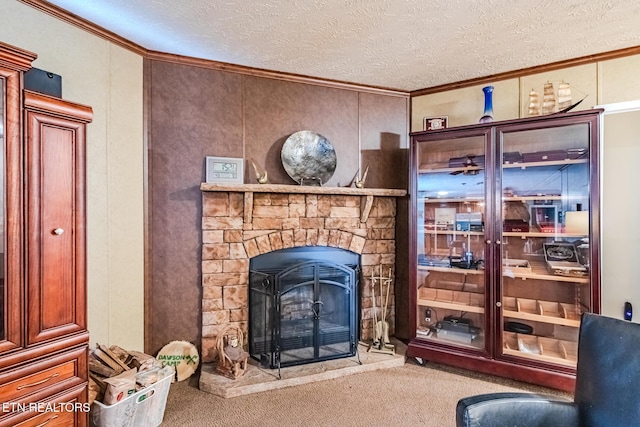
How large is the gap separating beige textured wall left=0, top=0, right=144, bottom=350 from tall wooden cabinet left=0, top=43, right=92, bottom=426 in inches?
27.0

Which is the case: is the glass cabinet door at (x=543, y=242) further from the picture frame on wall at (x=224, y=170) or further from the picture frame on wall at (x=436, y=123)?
the picture frame on wall at (x=224, y=170)

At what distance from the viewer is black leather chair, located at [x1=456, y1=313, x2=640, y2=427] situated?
1.35 m

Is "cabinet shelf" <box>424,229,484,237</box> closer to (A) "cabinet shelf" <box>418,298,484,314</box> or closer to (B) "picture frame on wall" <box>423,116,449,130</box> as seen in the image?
(A) "cabinet shelf" <box>418,298,484,314</box>

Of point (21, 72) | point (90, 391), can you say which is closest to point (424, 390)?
point (90, 391)

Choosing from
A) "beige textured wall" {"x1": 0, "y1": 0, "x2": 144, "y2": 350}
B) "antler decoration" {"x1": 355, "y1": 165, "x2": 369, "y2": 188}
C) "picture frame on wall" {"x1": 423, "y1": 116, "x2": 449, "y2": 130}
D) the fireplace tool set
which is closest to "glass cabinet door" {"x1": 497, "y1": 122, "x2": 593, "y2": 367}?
"picture frame on wall" {"x1": 423, "y1": 116, "x2": 449, "y2": 130}

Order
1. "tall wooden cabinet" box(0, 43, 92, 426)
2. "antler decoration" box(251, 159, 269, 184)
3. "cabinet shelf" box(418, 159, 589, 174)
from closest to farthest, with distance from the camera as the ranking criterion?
"tall wooden cabinet" box(0, 43, 92, 426) → "cabinet shelf" box(418, 159, 589, 174) → "antler decoration" box(251, 159, 269, 184)

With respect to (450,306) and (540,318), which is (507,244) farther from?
(450,306)

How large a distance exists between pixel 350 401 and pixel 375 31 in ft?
8.32

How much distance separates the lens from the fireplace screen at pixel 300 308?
2.81 metres

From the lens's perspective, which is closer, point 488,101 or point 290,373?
point 290,373

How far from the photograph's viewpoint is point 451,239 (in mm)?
3131

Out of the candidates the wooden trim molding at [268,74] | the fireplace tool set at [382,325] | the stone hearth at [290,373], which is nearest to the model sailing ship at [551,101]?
the wooden trim molding at [268,74]

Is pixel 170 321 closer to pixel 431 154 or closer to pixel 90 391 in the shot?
pixel 90 391

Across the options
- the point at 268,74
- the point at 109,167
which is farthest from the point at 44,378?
the point at 268,74
